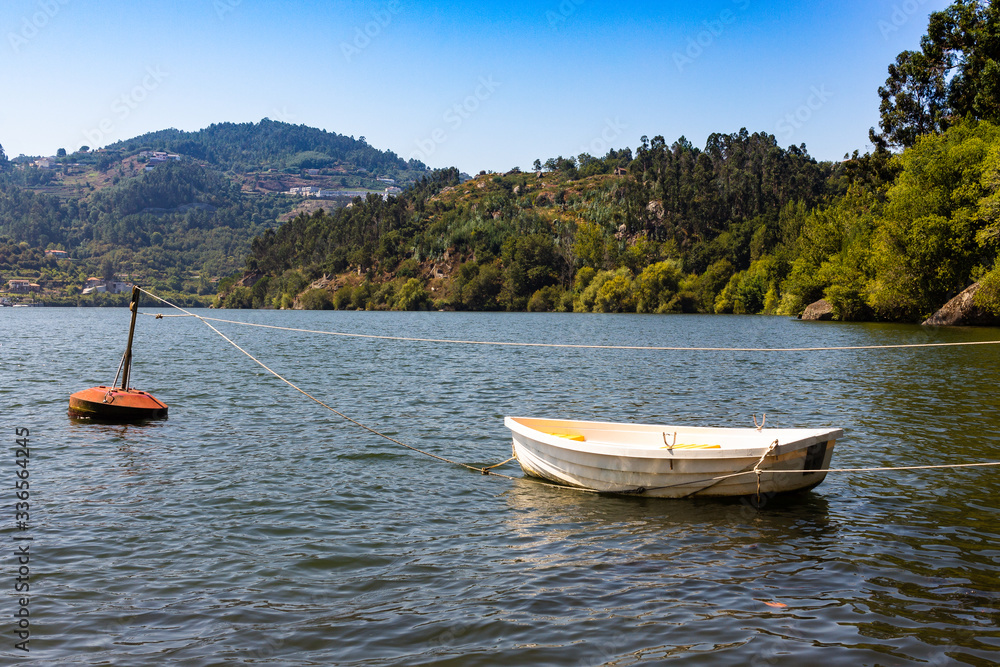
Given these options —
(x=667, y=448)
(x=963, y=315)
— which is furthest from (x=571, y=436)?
(x=963, y=315)

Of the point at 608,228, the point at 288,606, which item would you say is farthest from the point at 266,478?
the point at 608,228

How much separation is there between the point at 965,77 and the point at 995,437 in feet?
246

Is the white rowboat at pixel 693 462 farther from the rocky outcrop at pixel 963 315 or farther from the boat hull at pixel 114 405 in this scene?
the rocky outcrop at pixel 963 315

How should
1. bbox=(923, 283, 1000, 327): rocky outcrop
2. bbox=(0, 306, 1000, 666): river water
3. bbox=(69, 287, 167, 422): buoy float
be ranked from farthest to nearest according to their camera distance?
bbox=(923, 283, 1000, 327): rocky outcrop, bbox=(69, 287, 167, 422): buoy float, bbox=(0, 306, 1000, 666): river water

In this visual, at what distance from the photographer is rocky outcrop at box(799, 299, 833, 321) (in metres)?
98.7

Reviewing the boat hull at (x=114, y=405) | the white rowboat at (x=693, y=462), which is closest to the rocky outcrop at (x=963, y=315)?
the white rowboat at (x=693, y=462)

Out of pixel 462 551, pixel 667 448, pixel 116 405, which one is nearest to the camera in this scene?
pixel 462 551

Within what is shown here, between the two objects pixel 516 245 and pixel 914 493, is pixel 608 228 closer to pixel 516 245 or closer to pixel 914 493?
pixel 516 245

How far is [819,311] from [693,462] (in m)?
95.9

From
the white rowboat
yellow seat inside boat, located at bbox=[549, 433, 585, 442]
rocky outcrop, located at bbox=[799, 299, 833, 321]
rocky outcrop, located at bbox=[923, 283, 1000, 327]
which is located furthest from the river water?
rocky outcrop, located at bbox=[799, 299, 833, 321]

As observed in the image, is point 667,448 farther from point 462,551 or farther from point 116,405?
point 116,405

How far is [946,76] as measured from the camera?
82312mm

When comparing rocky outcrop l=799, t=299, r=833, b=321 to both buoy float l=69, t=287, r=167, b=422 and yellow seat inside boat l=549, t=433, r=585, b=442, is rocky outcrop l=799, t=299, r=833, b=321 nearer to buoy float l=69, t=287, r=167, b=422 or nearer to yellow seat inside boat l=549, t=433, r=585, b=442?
yellow seat inside boat l=549, t=433, r=585, b=442

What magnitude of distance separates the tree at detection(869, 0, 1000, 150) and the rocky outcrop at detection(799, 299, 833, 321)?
21934mm
